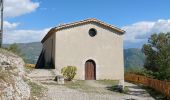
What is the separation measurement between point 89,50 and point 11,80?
20295 mm

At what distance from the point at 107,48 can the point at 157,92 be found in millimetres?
9826

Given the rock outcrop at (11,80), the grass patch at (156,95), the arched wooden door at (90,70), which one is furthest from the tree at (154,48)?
the rock outcrop at (11,80)

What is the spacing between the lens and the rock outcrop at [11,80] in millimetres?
11648

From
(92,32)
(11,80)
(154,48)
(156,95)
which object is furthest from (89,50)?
(154,48)

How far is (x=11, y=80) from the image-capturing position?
12656mm

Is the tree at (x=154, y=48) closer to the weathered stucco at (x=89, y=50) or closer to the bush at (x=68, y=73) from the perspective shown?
the weathered stucco at (x=89, y=50)

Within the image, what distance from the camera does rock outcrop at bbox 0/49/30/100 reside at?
11.6 metres

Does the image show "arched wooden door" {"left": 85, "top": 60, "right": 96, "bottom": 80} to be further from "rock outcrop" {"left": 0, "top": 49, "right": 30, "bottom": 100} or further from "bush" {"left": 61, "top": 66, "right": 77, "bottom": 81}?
"rock outcrop" {"left": 0, "top": 49, "right": 30, "bottom": 100}

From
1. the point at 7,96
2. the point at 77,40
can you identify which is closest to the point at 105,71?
the point at 77,40

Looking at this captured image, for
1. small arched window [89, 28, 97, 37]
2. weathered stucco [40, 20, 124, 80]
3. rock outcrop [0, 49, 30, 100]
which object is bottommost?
rock outcrop [0, 49, 30, 100]

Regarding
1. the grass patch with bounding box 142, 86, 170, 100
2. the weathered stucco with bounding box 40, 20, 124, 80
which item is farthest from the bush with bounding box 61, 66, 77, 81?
the grass patch with bounding box 142, 86, 170, 100

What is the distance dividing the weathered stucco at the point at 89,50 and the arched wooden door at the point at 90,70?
303mm

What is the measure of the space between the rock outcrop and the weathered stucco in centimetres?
1574

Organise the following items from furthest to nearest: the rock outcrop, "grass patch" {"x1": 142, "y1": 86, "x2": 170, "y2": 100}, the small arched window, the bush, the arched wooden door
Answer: the small arched window
the arched wooden door
the bush
"grass patch" {"x1": 142, "y1": 86, "x2": 170, "y2": 100}
the rock outcrop
